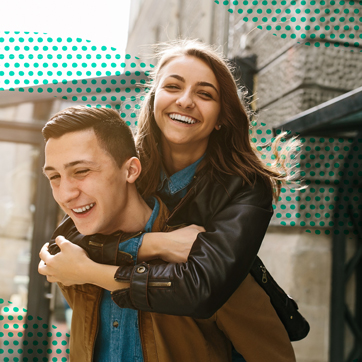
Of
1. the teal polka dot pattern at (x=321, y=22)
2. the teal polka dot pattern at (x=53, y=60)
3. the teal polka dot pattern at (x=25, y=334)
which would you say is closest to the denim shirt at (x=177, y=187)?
the teal polka dot pattern at (x=53, y=60)

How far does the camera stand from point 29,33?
76.4 inches

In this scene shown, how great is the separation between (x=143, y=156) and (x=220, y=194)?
1.24 ft

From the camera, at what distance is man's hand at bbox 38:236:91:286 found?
1311 millimetres

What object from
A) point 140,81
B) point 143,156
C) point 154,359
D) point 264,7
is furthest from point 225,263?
point 264,7

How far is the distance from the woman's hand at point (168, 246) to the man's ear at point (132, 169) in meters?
0.21

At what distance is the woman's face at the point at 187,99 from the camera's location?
1.45 m

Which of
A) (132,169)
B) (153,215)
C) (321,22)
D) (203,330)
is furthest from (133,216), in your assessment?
(321,22)

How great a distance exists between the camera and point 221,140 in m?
1.61

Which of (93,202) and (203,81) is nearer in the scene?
(93,202)

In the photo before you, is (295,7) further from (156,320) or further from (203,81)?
(156,320)

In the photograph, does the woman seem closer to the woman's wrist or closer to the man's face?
the woman's wrist

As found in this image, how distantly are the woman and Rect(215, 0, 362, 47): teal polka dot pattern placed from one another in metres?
2.00

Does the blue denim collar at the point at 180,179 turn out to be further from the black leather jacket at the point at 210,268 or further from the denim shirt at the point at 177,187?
the black leather jacket at the point at 210,268

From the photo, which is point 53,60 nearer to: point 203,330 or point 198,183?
point 198,183
